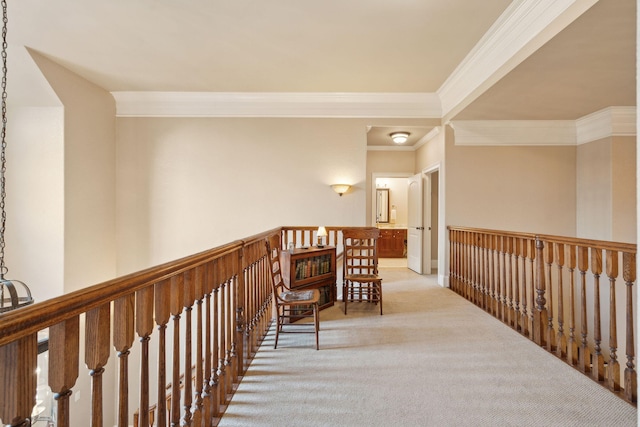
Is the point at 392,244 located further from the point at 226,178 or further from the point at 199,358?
the point at 199,358

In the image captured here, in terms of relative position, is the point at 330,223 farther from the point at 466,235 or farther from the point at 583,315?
the point at 583,315

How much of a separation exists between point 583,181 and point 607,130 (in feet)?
2.68

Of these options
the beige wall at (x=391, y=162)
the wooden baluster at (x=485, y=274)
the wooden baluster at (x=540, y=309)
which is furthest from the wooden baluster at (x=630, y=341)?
the beige wall at (x=391, y=162)

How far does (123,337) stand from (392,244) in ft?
27.7

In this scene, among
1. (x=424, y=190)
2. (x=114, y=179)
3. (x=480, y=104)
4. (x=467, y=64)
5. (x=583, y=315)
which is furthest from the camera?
(x=424, y=190)

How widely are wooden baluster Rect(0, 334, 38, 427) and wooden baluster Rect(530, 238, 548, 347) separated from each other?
336cm

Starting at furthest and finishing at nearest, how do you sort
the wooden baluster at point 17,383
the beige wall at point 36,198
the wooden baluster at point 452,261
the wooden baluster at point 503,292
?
the wooden baluster at point 452,261 < the beige wall at point 36,198 < the wooden baluster at point 503,292 < the wooden baluster at point 17,383

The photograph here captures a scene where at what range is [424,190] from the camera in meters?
6.54

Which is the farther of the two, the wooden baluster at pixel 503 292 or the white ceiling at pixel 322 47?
the wooden baluster at pixel 503 292

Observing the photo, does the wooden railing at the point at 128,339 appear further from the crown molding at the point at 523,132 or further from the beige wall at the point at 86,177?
the crown molding at the point at 523,132

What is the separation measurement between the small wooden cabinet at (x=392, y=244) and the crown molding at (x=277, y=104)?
436 centimetres

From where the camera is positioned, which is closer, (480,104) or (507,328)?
(507,328)

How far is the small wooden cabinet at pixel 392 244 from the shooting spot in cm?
907

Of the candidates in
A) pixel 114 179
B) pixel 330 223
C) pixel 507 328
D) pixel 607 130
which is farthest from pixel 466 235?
pixel 114 179
